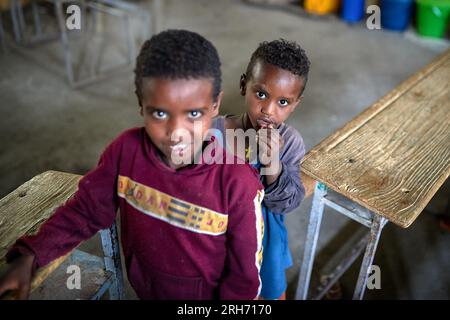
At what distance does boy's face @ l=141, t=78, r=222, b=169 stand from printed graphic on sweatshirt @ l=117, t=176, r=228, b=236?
114mm

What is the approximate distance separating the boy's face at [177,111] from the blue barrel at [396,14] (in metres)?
4.86

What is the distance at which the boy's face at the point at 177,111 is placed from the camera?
39.9 inches

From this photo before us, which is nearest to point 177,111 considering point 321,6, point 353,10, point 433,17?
point 433,17

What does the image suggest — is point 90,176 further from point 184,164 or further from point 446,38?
point 446,38

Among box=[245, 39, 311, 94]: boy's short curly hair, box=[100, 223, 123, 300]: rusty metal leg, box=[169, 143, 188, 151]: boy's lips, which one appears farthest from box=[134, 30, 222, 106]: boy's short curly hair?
box=[100, 223, 123, 300]: rusty metal leg

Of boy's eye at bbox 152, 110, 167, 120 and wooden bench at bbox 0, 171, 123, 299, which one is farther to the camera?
wooden bench at bbox 0, 171, 123, 299

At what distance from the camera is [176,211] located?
1142mm

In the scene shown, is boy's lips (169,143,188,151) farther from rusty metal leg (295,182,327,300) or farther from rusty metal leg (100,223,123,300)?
rusty metal leg (295,182,327,300)

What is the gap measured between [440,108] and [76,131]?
2.56m

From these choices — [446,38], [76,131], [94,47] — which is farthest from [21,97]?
[446,38]

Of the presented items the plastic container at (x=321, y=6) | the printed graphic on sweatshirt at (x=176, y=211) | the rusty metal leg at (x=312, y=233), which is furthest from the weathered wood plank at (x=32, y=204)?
the plastic container at (x=321, y=6)

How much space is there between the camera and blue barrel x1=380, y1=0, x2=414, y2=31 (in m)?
5.29

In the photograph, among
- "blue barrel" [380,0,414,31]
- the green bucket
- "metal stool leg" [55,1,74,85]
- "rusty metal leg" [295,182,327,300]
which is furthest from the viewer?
"blue barrel" [380,0,414,31]

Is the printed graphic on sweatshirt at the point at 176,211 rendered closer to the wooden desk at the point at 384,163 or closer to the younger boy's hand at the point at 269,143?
the younger boy's hand at the point at 269,143
